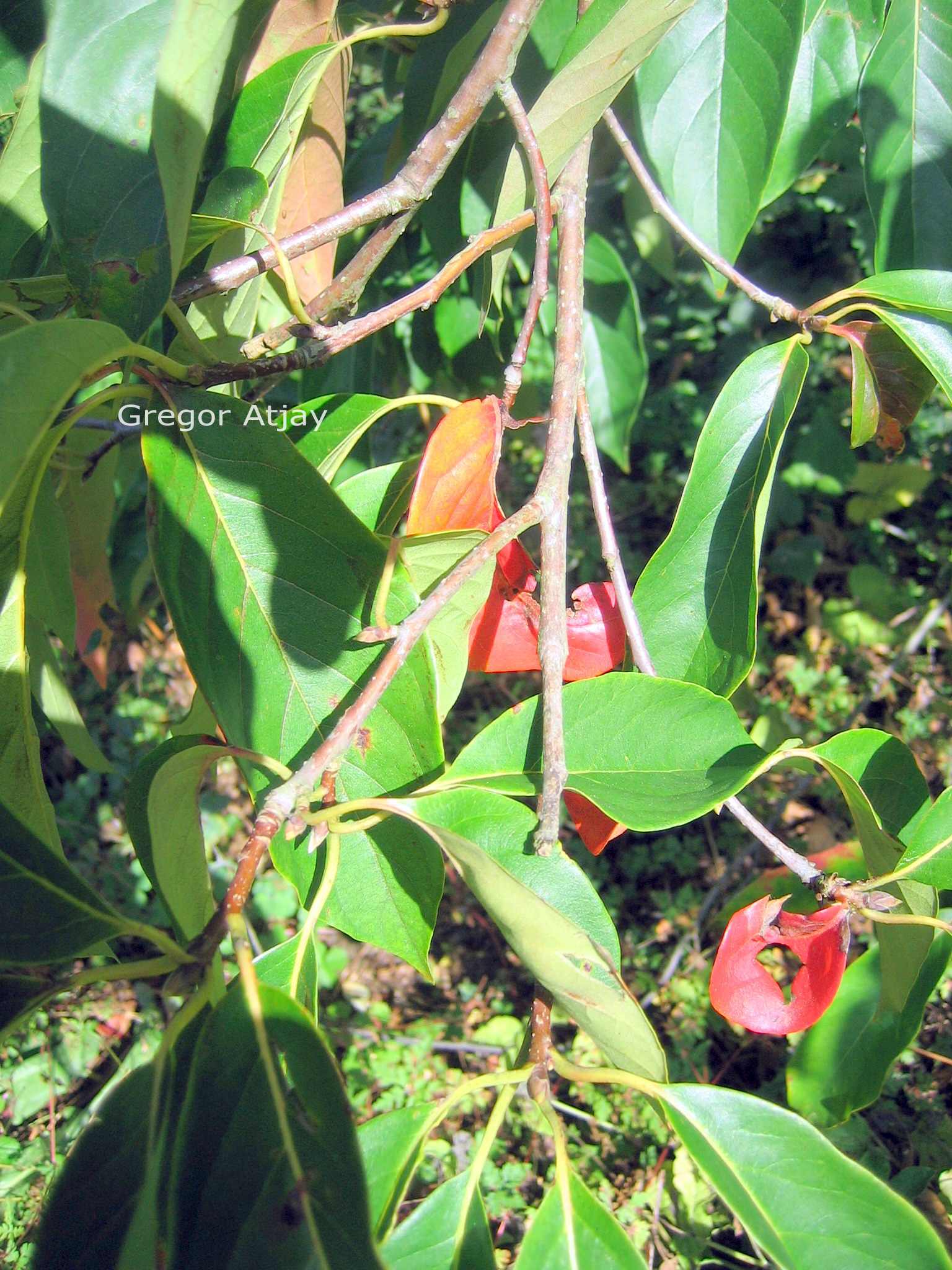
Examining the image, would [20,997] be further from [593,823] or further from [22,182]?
[22,182]

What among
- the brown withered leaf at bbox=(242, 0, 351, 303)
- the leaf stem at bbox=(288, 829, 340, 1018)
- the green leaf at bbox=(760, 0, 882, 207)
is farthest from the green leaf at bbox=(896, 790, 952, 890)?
the brown withered leaf at bbox=(242, 0, 351, 303)

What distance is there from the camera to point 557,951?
56 cm

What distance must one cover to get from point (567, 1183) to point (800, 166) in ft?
3.58

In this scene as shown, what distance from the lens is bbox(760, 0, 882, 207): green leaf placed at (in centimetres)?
101

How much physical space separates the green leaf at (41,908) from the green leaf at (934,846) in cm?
62

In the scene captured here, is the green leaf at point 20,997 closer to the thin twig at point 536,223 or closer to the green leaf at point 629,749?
the green leaf at point 629,749

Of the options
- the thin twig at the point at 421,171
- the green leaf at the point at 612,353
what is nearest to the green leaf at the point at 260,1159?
the thin twig at the point at 421,171

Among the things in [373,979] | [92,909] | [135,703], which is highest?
[92,909]

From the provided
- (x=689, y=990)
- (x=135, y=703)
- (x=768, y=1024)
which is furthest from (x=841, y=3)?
(x=135, y=703)

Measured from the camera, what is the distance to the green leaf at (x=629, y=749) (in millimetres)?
681

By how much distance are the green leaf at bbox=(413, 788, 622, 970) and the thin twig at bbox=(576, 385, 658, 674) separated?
22cm

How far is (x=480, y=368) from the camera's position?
1435mm

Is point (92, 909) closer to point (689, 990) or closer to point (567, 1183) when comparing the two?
point (567, 1183)

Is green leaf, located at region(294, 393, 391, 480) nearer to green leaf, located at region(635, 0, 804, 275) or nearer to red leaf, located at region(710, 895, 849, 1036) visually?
green leaf, located at region(635, 0, 804, 275)
